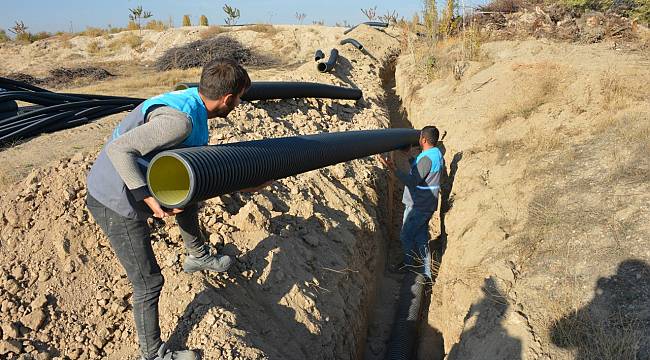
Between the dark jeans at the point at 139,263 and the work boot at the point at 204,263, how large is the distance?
0.64 m

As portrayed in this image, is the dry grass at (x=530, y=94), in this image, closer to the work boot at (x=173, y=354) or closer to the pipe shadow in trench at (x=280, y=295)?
the pipe shadow in trench at (x=280, y=295)

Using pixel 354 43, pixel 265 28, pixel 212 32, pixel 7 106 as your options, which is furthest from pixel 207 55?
pixel 7 106

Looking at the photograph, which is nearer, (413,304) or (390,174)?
Result: (413,304)

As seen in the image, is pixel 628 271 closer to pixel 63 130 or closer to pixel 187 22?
pixel 63 130

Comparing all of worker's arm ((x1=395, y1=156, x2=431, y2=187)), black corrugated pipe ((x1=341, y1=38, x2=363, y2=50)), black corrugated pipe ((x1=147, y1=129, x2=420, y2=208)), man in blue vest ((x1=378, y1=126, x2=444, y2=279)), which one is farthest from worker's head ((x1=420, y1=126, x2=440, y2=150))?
black corrugated pipe ((x1=341, y1=38, x2=363, y2=50))

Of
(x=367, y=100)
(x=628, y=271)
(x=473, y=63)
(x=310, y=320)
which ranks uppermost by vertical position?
(x=473, y=63)

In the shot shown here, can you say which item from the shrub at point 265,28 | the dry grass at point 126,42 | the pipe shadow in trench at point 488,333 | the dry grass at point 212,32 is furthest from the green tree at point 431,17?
the dry grass at point 126,42

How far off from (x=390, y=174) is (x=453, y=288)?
3.05 metres

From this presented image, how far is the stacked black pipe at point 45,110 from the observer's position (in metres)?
5.61

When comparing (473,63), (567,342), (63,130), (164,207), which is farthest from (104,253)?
(473,63)

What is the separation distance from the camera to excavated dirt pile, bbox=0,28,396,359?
3059 millimetres

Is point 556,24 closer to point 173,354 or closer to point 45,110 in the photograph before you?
point 45,110

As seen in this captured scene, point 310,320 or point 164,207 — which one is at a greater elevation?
point 164,207

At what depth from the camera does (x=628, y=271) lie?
352 centimetres
